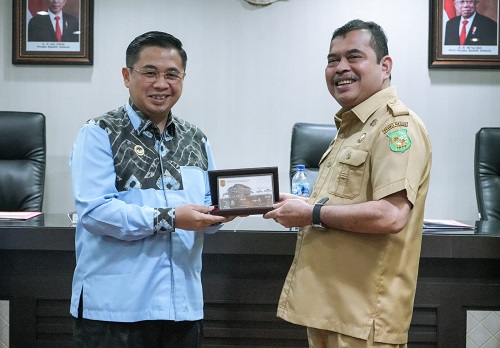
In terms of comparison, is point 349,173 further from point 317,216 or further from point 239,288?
point 239,288

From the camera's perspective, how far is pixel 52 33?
3797 millimetres

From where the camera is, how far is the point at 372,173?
143 cm

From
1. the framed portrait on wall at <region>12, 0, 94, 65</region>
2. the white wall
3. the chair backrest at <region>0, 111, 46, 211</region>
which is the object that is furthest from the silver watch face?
the framed portrait on wall at <region>12, 0, 94, 65</region>

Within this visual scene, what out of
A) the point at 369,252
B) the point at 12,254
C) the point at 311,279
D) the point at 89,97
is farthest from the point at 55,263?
the point at 89,97

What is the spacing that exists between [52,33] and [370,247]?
9.84 ft

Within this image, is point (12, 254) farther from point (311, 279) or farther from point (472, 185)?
point (472, 185)

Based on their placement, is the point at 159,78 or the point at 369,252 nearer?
the point at 369,252

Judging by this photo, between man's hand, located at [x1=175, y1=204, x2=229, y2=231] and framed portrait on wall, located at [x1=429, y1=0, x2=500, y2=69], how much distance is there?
8.74 ft

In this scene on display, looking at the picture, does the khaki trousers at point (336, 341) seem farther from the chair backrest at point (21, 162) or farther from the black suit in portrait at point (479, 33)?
the black suit in portrait at point (479, 33)

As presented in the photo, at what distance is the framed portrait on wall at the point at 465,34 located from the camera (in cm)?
372

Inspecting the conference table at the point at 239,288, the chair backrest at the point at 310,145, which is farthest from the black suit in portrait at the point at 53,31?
the conference table at the point at 239,288

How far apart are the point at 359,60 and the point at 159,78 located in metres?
0.53

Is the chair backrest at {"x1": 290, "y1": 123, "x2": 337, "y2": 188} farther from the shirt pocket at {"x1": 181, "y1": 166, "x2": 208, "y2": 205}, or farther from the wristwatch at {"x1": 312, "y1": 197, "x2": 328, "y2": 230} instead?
the wristwatch at {"x1": 312, "y1": 197, "x2": 328, "y2": 230}

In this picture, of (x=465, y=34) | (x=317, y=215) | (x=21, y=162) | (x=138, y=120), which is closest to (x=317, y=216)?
(x=317, y=215)
